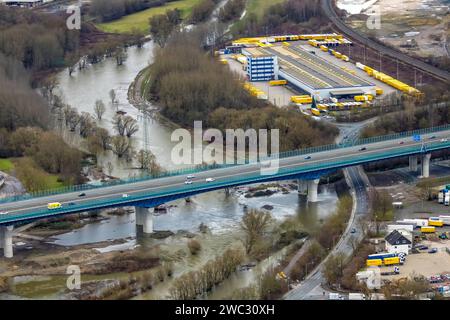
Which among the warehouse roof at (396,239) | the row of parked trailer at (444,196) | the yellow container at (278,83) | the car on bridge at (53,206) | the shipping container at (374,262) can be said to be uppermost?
the car on bridge at (53,206)

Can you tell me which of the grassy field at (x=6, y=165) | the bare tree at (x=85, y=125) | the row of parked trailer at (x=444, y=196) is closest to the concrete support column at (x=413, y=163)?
the row of parked trailer at (x=444, y=196)

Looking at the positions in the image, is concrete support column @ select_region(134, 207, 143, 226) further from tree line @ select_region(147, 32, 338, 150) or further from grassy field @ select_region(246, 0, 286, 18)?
grassy field @ select_region(246, 0, 286, 18)

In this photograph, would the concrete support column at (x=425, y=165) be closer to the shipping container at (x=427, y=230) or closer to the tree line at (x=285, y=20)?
the shipping container at (x=427, y=230)

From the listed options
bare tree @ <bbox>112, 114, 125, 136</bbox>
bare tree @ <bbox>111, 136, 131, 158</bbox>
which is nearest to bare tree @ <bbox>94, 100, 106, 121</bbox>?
bare tree @ <bbox>112, 114, 125, 136</bbox>

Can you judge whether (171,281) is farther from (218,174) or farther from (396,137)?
(396,137)

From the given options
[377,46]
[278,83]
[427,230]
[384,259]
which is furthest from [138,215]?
[377,46]
